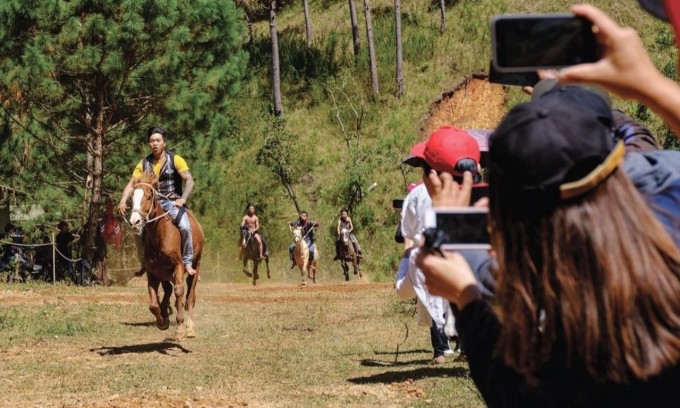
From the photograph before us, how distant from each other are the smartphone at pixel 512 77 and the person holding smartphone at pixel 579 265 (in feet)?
0.43

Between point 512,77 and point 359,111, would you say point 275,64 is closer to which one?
point 359,111

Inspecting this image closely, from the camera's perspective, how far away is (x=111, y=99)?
26703mm

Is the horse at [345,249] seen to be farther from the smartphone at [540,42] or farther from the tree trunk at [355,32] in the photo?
the smartphone at [540,42]

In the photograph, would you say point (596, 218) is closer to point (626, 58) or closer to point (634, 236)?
point (634, 236)

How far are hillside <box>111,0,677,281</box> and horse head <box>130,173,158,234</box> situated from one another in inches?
835

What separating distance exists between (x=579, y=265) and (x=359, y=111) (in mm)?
41954

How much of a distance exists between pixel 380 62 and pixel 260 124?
6.27 m

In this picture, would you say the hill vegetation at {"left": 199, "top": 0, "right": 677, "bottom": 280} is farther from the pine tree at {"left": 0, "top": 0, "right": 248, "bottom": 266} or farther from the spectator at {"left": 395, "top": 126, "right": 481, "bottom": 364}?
the spectator at {"left": 395, "top": 126, "right": 481, "bottom": 364}

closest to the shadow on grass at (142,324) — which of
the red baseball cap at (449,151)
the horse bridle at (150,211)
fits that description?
the horse bridle at (150,211)

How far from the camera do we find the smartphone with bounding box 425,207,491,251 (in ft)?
7.35

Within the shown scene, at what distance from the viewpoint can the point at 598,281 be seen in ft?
6.70

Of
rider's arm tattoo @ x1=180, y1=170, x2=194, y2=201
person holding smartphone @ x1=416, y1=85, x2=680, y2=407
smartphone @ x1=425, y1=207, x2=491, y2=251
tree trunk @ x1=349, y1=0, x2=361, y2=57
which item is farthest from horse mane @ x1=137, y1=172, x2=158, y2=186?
tree trunk @ x1=349, y1=0, x2=361, y2=57

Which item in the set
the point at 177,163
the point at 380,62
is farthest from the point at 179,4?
the point at 380,62

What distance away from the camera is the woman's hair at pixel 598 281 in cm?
203
